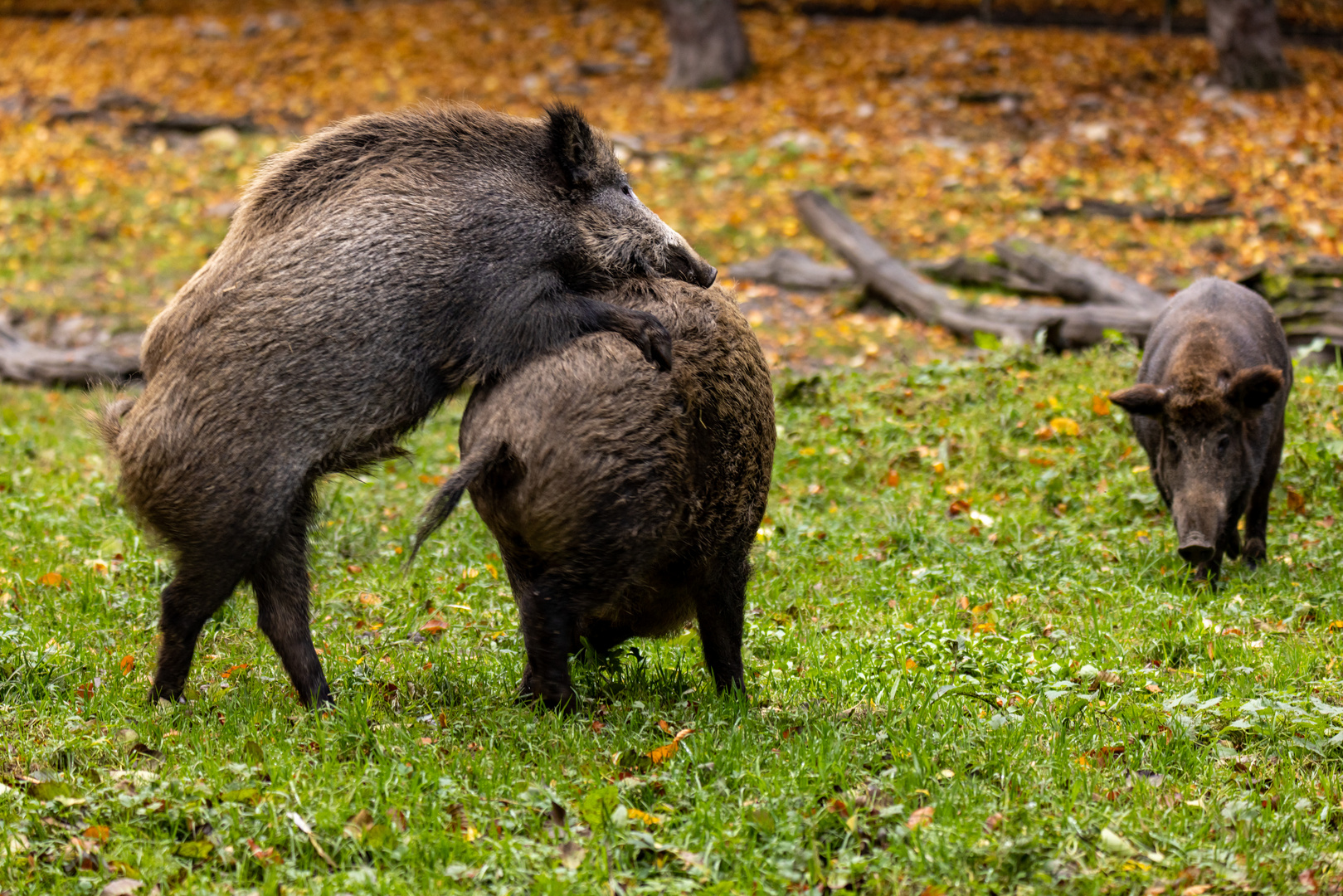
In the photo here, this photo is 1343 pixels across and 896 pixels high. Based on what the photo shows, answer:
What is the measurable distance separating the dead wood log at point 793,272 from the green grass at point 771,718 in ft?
16.4

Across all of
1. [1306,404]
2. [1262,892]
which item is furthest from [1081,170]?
[1262,892]

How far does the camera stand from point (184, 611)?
13.9 ft

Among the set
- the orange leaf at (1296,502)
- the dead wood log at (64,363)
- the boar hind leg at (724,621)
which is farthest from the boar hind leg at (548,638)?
the dead wood log at (64,363)

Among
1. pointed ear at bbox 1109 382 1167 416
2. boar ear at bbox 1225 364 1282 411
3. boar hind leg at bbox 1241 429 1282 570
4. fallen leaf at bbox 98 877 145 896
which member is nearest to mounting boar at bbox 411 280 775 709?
fallen leaf at bbox 98 877 145 896

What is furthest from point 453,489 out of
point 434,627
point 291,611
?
point 434,627

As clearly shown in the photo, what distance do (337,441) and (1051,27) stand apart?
54.2 feet

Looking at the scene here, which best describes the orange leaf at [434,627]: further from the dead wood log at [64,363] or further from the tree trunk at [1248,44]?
the tree trunk at [1248,44]

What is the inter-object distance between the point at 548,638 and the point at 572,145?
1776 mm

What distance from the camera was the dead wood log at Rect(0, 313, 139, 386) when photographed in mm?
10344

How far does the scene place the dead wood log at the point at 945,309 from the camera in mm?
9656

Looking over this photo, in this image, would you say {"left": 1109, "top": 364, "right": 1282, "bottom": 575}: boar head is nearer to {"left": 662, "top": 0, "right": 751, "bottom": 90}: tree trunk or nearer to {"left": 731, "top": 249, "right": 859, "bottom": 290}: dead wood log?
{"left": 731, "top": 249, "right": 859, "bottom": 290}: dead wood log

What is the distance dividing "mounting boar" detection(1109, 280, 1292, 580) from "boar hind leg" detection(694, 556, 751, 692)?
2.61 metres

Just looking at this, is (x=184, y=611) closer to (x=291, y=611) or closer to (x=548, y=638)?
(x=291, y=611)

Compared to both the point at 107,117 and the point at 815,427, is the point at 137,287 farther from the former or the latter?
the point at 815,427
